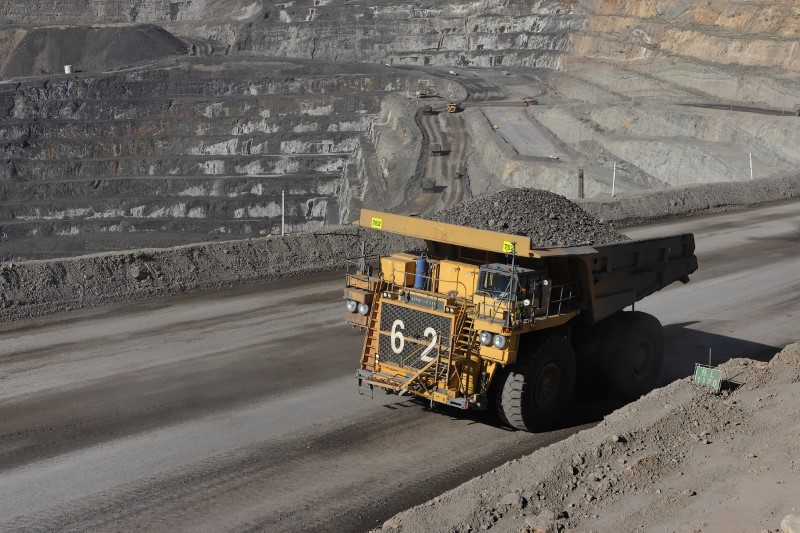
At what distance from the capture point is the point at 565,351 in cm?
1091

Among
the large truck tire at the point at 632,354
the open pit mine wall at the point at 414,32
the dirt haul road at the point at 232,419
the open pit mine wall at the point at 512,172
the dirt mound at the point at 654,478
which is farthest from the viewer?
the open pit mine wall at the point at 414,32

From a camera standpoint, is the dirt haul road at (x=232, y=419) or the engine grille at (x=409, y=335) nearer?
the dirt haul road at (x=232, y=419)

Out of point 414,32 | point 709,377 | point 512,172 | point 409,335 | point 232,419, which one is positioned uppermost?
point 414,32

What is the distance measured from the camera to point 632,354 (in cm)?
1208

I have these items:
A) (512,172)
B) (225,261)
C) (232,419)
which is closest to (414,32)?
(512,172)

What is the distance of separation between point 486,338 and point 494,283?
68 cm

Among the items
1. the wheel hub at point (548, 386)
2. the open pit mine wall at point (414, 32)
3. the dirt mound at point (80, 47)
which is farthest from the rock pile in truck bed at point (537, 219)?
the dirt mound at point (80, 47)

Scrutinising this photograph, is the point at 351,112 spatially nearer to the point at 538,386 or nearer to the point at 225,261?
the point at 225,261

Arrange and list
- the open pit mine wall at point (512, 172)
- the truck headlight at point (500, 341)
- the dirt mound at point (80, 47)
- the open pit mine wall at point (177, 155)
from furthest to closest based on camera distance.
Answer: the dirt mound at point (80, 47) < the open pit mine wall at point (177, 155) < the open pit mine wall at point (512, 172) < the truck headlight at point (500, 341)

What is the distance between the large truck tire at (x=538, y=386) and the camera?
1041 cm

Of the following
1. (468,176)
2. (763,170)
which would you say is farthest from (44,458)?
(468,176)

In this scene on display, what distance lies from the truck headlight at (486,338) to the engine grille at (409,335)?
385 mm

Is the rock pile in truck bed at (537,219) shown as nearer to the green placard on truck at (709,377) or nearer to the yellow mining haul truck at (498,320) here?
the yellow mining haul truck at (498,320)

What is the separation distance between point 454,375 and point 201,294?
831 cm
